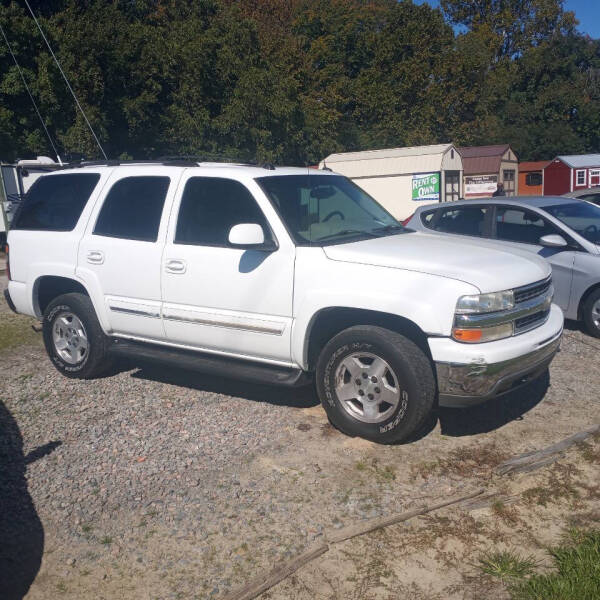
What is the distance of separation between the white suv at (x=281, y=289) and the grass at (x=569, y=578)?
1.19 metres

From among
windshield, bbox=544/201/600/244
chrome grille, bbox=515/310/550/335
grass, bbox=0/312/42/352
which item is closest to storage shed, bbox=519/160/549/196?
windshield, bbox=544/201/600/244

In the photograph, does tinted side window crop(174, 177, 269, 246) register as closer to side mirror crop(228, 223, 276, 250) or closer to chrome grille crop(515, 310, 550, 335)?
side mirror crop(228, 223, 276, 250)

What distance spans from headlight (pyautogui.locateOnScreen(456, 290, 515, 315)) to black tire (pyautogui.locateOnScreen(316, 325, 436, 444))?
0.44 metres

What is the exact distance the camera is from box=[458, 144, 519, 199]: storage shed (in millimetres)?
40844

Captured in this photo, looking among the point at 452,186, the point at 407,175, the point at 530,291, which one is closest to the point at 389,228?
the point at 530,291

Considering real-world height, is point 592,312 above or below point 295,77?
below

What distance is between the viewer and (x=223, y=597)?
3.15 meters

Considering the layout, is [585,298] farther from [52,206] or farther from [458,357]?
[52,206]

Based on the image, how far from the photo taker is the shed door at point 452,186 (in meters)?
31.3

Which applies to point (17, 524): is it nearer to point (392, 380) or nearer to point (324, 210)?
point (392, 380)

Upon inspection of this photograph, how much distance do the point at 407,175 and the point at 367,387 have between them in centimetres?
2746

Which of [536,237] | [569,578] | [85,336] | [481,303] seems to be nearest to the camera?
[569,578]

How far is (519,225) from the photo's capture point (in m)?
7.81

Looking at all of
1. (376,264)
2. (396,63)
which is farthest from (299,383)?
(396,63)
